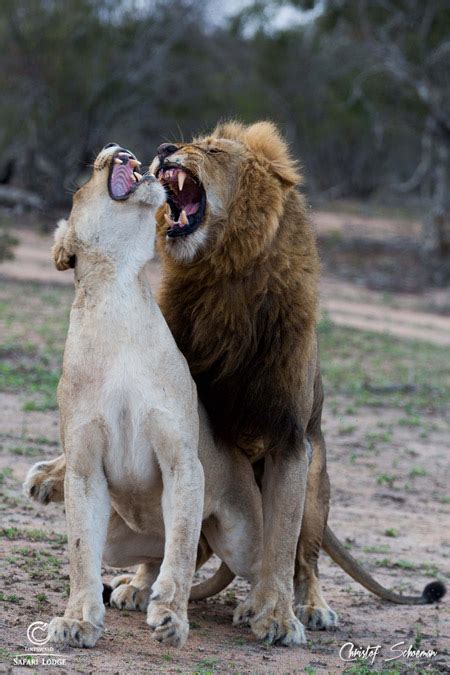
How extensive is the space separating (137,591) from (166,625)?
100 centimetres

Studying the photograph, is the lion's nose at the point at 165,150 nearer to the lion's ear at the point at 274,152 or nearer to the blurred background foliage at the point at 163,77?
the lion's ear at the point at 274,152

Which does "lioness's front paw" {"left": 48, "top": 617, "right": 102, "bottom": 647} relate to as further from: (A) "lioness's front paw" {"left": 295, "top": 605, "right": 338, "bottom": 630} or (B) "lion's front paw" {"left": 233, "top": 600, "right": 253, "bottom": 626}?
(A) "lioness's front paw" {"left": 295, "top": 605, "right": 338, "bottom": 630}

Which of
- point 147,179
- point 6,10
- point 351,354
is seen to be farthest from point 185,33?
point 147,179

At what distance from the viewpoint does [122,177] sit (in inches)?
140

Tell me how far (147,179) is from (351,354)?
7783 mm

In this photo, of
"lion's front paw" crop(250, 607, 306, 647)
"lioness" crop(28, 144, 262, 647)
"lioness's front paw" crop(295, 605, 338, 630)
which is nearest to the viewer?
"lioness" crop(28, 144, 262, 647)

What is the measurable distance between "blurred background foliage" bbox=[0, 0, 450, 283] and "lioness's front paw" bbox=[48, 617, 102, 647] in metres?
15.9

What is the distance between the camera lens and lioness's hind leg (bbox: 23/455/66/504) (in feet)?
13.2

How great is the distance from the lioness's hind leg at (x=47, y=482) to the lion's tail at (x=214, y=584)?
703 mm

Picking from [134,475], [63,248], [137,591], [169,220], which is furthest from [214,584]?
[63,248]

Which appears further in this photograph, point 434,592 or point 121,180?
point 434,592

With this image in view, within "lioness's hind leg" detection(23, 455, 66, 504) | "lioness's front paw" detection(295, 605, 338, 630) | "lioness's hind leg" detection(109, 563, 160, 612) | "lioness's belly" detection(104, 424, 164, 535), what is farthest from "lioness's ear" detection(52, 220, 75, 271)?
"lioness's front paw" detection(295, 605, 338, 630)

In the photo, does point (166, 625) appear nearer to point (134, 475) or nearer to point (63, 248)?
point (134, 475)

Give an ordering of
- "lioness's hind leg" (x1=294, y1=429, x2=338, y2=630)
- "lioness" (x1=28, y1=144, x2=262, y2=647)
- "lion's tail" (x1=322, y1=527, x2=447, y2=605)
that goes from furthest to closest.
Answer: "lion's tail" (x1=322, y1=527, x2=447, y2=605) < "lioness's hind leg" (x1=294, y1=429, x2=338, y2=630) < "lioness" (x1=28, y1=144, x2=262, y2=647)
